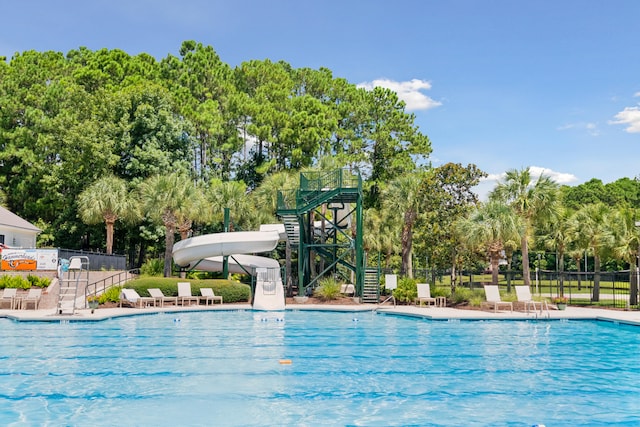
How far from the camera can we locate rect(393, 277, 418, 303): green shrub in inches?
1088

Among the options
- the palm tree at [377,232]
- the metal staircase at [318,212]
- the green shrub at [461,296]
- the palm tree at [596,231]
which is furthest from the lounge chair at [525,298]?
the palm tree at [377,232]

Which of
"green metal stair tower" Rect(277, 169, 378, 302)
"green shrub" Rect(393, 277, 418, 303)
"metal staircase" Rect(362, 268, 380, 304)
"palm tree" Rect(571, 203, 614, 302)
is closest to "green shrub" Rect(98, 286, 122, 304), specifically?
"green metal stair tower" Rect(277, 169, 378, 302)

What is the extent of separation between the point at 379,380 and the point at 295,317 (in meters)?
12.1

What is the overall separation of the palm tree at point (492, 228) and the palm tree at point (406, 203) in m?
5.86

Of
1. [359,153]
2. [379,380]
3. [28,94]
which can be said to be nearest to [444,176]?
[359,153]

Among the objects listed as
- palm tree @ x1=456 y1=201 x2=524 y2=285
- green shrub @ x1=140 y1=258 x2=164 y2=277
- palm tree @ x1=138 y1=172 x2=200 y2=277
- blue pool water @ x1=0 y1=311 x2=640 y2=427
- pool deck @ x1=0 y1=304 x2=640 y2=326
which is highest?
palm tree @ x1=138 y1=172 x2=200 y2=277

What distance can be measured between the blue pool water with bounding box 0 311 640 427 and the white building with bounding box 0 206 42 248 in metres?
18.1

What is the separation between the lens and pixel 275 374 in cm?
1242

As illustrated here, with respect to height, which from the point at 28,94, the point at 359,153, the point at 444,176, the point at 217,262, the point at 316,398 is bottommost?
the point at 316,398

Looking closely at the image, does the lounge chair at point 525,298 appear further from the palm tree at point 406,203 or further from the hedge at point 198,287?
the hedge at point 198,287

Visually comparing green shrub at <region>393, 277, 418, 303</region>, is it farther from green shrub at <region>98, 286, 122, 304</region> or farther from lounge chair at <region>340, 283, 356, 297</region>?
green shrub at <region>98, 286, 122, 304</region>

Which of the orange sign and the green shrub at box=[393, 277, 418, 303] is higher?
the orange sign

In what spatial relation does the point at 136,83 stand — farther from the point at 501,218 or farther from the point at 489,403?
the point at 489,403

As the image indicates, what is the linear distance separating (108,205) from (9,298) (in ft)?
45.7
